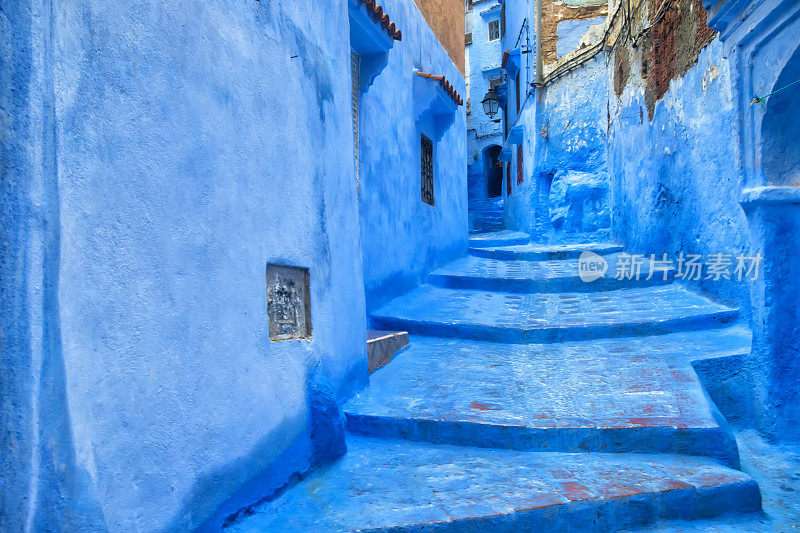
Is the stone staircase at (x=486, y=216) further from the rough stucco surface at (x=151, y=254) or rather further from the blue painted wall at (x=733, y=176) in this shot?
the rough stucco surface at (x=151, y=254)

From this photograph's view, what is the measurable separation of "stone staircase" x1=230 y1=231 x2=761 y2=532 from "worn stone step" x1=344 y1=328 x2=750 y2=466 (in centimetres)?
1

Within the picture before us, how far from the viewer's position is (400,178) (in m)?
6.70

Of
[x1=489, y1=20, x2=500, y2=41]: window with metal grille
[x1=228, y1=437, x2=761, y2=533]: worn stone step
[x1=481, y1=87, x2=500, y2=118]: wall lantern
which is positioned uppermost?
[x1=489, y1=20, x2=500, y2=41]: window with metal grille

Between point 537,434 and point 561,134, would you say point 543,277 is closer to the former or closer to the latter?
point 537,434

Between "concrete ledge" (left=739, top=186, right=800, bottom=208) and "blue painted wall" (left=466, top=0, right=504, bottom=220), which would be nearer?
"concrete ledge" (left=739, top=186, right=800, bottom=208)

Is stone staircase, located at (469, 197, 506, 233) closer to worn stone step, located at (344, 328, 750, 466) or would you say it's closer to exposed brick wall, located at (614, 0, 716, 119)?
exposed brick wall, located at (614, 0, 716, 119)

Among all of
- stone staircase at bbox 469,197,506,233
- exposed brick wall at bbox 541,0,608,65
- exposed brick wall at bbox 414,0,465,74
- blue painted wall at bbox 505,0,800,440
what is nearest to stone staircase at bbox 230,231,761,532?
blue painted wall at bbox 505,0,800,440

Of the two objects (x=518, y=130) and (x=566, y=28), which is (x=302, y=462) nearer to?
(x=566, y=28)

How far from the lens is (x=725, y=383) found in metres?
4.20

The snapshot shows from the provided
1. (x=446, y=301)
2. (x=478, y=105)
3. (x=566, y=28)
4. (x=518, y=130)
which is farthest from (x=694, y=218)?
(x=478, y=105)

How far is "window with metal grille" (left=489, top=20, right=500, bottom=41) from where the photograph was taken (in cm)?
2700

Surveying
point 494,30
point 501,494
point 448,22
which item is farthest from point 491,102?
point 494,30

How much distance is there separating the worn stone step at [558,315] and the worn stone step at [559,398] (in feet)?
0.52

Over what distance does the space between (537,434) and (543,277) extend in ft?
14.2
